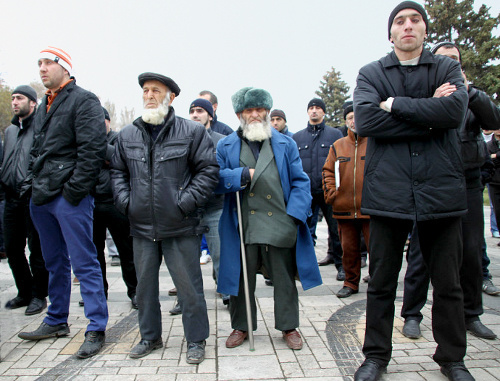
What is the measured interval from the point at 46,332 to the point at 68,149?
160 cm

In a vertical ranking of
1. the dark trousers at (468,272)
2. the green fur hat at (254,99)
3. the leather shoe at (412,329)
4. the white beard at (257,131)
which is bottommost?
the leather shoe at (412,329)

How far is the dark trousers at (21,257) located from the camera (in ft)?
15.7

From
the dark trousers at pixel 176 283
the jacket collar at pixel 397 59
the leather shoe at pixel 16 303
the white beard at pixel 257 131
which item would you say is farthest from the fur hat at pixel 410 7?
the leather shoe at pixel 16 303

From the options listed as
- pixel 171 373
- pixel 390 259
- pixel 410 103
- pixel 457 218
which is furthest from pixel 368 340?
pixel 410 103

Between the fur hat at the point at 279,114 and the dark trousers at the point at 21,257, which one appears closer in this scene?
the dark trousers at the point at 21,257

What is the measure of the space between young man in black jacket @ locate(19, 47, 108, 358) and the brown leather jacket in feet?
9.25

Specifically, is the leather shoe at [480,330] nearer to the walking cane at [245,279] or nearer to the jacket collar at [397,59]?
the walking cane at [245,279]

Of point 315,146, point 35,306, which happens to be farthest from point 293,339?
point 315,146

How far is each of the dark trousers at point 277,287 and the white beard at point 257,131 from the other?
904 millimetres

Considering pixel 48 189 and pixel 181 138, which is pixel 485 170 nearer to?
pixel 181 138

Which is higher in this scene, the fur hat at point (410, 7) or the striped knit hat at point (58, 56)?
the striped knit hat at point (58, 56)

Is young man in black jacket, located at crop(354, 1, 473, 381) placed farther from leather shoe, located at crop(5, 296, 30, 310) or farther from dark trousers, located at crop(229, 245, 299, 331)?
leather shoe, located at crop(5, 296, 30, 310)

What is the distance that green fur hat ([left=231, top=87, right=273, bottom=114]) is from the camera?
361 centimetres

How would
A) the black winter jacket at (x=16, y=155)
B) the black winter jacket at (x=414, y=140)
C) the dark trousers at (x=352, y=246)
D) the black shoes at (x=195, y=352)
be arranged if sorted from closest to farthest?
1. the black winter jacket at (x=414, y=140)
2. the black shoes at (x=195, y=352)
3. the black winter jacket at (x=16, y=155)
4. the dark trousers at (x=352, y=246)
